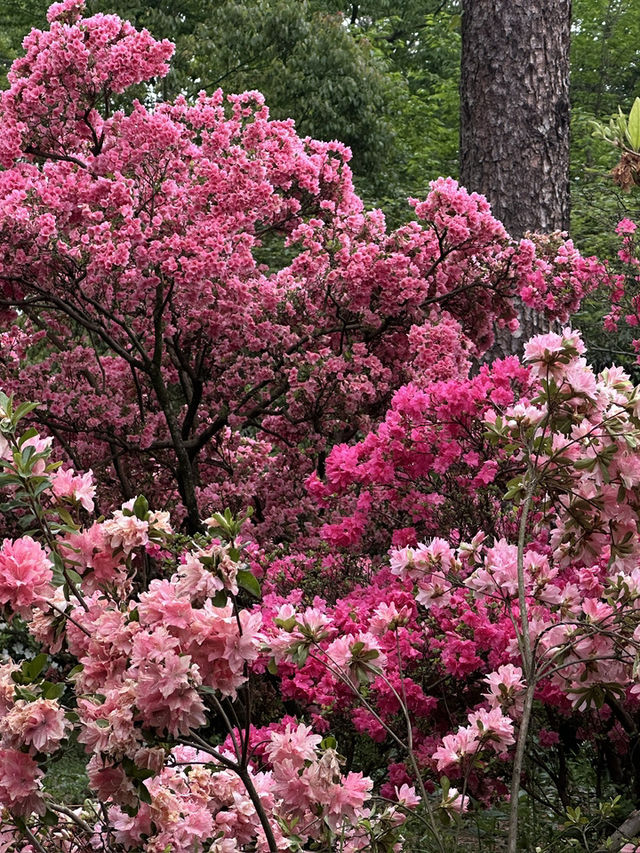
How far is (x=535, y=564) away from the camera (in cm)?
267

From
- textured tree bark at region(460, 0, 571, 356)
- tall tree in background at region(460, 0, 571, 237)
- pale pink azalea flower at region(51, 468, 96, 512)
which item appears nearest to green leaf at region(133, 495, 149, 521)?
pale pink azalea flower at region(51, 468, 96, 512)

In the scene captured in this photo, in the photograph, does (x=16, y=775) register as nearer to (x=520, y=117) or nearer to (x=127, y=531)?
(x=127, y=531)

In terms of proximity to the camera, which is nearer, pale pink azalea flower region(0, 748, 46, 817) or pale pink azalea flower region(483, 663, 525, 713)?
pale pink azalea flower region(0, 748, 46, 817)

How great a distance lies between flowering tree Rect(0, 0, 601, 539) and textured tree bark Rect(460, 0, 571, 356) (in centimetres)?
94

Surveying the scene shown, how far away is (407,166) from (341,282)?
1107 cm

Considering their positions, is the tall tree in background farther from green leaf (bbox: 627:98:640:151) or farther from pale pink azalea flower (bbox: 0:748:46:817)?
pale pink azalea flower (bbox: 0:748:46:817)

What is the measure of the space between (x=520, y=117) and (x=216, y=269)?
7.88ft

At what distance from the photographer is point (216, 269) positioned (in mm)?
5055

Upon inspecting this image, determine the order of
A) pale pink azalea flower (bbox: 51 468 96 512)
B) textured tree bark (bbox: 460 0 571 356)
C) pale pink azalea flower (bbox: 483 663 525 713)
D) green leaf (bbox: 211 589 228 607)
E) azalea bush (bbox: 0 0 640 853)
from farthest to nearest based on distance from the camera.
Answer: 1. textured tree bark (bbox: 460 0 571 356)
2. pale pink azalea flower (bbox: 483 663 525 713)
3. pale pink azalea flower (bbox: 51 468 96 512)
4. azalea bush (bbox: 0 0 640 853)
5. green leaf (bbox: 211 589 228 607)

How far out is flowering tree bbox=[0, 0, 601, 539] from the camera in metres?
5.05

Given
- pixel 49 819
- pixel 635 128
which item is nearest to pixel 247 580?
pixel 49 819

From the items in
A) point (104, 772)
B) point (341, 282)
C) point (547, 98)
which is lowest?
point (104, 772)

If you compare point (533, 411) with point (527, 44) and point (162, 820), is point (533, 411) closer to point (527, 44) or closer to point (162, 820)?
point (162, 820)

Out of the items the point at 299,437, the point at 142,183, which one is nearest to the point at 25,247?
the point at 142,183
